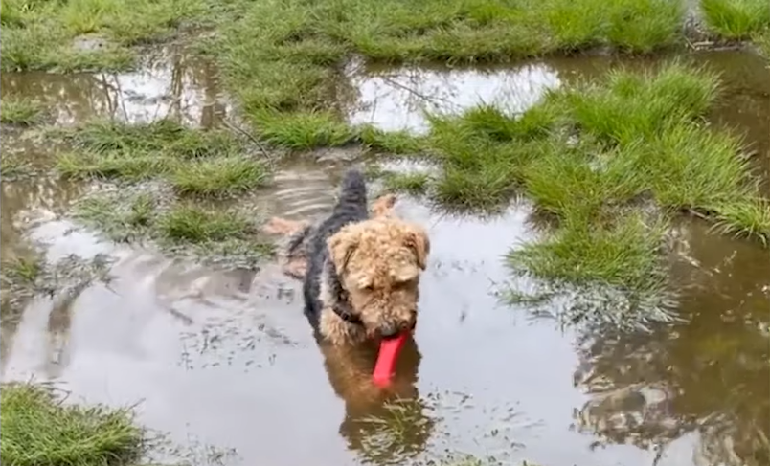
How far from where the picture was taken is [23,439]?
4.08 meters

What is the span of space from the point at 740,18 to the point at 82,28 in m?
5.01

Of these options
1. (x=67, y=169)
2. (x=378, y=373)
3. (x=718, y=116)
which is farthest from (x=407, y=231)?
(x=718, y=116)

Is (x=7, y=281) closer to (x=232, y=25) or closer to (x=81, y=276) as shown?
(x=81, y=276)

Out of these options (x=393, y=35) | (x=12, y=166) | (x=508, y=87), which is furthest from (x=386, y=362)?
Answer: (x=393, y=35)

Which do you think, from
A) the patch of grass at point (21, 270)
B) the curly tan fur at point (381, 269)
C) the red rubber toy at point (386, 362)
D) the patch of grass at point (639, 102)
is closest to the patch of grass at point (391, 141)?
the patch of grass at point (639, 102)

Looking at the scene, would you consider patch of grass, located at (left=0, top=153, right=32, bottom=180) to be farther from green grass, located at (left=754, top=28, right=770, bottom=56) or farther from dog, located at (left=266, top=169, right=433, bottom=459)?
green grass, located at (left=754, top=28, right=770, bottom=56)

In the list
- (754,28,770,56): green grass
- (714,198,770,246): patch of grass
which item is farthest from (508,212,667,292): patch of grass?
(754,28,770,56): green grass

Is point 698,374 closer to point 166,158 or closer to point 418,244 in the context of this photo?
point 418,244

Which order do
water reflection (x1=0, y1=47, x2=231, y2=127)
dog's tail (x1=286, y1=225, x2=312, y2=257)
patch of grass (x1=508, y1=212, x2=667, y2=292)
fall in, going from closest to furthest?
1. patch of grass (x1=508, y1=212, x2=667, y2=292)
2. dog's tail (x1=286, y1=225, x2=312, y2=257)
3. water reflection (x1=0, y1=47, x2=231, y2=127)

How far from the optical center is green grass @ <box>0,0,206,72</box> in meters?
8.21

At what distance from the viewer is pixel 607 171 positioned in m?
6.21

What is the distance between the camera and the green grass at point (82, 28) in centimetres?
821

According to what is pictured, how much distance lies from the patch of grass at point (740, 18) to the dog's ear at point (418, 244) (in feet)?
15.0

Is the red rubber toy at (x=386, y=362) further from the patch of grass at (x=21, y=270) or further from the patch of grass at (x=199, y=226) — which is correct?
the patch of grass at (x=21, y=270)
